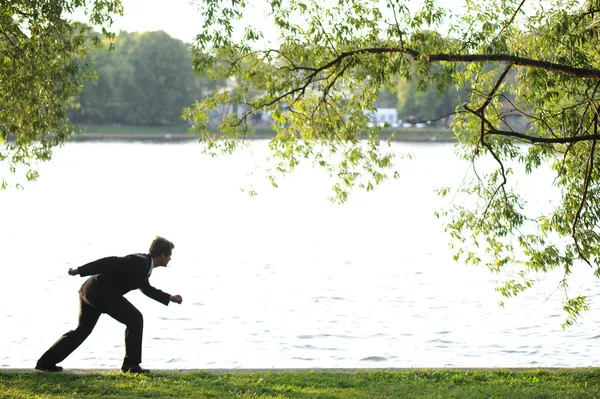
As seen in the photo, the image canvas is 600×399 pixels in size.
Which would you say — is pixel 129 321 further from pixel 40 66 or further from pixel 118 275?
pixel 40 66

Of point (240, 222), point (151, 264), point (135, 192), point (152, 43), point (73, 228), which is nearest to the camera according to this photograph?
point (151, 264)

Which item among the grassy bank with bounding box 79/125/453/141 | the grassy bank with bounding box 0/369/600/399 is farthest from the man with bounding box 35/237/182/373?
the grassy bank with bounding box 79/125/453/141

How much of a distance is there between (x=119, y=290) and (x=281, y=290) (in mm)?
13924

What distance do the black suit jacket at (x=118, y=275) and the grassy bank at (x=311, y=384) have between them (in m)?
0.97

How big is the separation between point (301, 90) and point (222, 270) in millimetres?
14865

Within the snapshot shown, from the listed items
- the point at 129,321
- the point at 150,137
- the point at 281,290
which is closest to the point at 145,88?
the point at 150,137

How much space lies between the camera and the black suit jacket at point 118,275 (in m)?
9.88

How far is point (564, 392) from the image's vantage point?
10281 millimetres

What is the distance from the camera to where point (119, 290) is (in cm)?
1000

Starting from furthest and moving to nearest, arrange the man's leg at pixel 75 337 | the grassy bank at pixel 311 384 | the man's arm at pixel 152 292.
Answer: the man's leg at pixel 75 337 → the man's arm at pixel 152 292 → the grassy bank at pixel 311 384

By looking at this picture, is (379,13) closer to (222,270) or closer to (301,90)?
(301,90)

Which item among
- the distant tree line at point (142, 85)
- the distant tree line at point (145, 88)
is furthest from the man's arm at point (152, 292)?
the distant tree line at point (142, 85)

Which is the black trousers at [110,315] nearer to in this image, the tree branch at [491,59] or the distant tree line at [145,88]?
the tree branch at [491,59]

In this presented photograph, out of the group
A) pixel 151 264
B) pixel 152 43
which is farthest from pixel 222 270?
pixel 152 43
